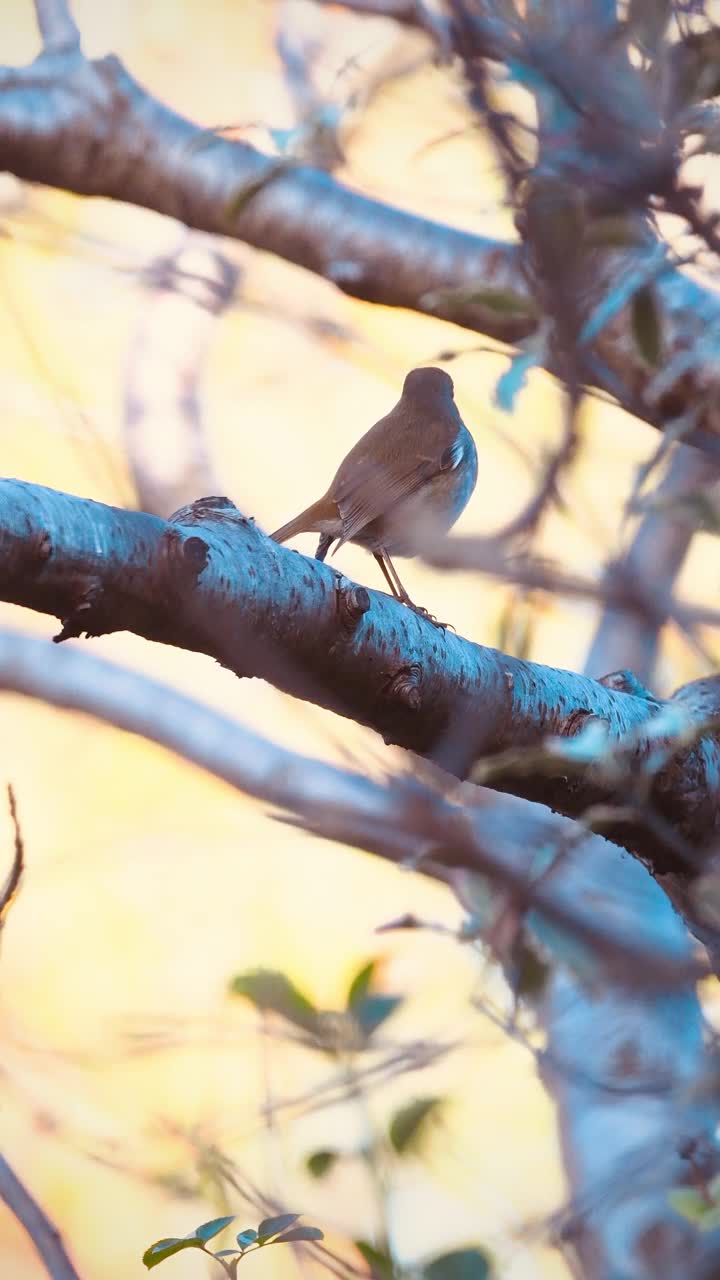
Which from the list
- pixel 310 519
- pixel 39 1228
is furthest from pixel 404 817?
pixel 310 519

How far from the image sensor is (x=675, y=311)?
1.66 m

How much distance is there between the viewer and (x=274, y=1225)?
1.16 metres

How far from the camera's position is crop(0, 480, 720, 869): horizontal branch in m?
1.04

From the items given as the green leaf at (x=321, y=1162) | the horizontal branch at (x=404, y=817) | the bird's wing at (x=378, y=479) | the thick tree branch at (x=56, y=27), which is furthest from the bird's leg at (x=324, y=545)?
the green leaf at (x=321, y=1162)

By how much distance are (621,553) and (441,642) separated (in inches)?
19.3

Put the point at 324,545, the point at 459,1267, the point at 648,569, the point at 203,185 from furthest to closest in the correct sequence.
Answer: the point at 324,545 → the point at 203,185 → the point at 648,569 → the point at 459,1267

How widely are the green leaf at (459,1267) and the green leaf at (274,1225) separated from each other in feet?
0.42

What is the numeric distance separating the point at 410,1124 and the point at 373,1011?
0.20 metres

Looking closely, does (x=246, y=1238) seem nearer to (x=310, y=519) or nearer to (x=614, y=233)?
(x=614, y=233)

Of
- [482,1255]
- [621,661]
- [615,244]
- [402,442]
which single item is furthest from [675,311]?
[402,442]

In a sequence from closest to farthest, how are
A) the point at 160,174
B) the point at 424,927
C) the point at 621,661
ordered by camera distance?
1. the point at 424,927
2. the point at 621,661
3. the point at 160,174

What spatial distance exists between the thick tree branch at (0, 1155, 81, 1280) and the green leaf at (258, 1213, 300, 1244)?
0.18 metres

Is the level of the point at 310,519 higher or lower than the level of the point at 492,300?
Result: lower

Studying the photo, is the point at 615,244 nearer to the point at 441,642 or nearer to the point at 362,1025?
the point at 441,642
